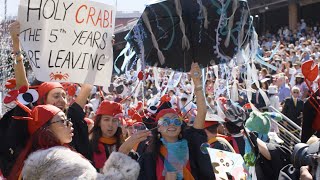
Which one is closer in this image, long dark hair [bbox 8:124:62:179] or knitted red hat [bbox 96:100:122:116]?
long dark hair [bbox 8:124:62:179]

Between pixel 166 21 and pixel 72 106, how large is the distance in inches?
40.3

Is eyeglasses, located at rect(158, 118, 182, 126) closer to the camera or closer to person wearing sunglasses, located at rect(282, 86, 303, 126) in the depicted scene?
the camera

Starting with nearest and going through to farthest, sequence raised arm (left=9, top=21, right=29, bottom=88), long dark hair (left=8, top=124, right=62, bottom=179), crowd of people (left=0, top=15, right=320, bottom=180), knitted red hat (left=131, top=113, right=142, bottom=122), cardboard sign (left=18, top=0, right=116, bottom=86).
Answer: crowd of people (left=0, top=15, right=320, bottom=180)
long dark hair (left=8, top=124, right=62, bottom=179)
raised arm (left=9, top=21, right=29, bottom=88)
cardboard sign (left=18, top=0, right=116, bottom=86)
knitted red hat (left=131, top=113, right=142, bottom=122)

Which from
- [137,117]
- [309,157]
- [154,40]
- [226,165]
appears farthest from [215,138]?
[309,157]

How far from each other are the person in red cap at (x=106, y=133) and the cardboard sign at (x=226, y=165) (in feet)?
2.97

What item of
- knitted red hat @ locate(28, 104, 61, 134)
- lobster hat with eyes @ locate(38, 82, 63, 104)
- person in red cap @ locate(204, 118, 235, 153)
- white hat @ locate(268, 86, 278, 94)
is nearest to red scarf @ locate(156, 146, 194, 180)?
person in red cap @ locate(204, 118, 235, 153)

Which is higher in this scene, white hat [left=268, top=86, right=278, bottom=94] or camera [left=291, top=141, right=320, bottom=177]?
white hat [left=268, top=86, right=278, bottom=94]

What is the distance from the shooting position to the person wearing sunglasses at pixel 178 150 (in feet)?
16.4

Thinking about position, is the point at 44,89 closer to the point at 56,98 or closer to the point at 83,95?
the point at 56,98

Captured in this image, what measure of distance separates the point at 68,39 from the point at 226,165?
64.6 inches

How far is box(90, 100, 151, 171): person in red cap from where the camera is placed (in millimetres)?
5578

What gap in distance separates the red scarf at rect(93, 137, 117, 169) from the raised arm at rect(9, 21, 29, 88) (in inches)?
37.5

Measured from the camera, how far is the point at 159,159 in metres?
5.12

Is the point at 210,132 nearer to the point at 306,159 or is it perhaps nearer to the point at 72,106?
the point at 72,106
